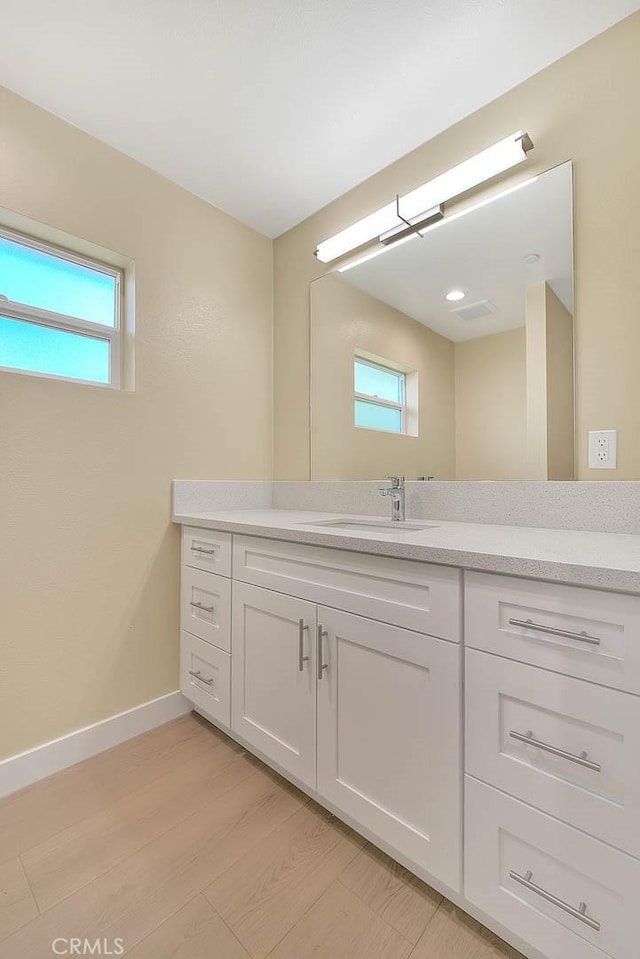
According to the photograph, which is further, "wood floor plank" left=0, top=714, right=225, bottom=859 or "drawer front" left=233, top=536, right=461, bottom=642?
"wood floor plank" left=0, top=714, right=225, bottom=859

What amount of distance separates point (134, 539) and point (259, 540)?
0.64 metres

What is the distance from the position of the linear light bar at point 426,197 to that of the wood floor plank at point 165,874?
2.17 meters

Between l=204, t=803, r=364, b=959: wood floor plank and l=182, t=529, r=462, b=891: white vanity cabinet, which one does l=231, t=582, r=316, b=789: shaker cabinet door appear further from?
l=204, t=803, r=364, b=959: wood floor plank

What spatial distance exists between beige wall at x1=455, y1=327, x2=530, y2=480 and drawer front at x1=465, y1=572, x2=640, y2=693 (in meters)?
0.71

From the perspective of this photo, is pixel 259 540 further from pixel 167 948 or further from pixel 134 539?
pixel 167 948

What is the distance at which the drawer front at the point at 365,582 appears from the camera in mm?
979

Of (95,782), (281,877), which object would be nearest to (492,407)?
(281,877)

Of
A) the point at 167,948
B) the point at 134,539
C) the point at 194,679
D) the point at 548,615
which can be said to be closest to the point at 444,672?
the point at 548,615

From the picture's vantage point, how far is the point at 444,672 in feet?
3.18

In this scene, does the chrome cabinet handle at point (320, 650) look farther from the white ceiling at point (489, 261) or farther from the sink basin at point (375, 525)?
the white ceiling at point (489, 261)

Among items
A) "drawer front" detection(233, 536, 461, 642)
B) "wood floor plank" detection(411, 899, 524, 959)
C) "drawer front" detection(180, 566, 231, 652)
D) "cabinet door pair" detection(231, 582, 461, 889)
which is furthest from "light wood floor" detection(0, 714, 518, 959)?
"drawer front" detection(233, 536, 461, 642)

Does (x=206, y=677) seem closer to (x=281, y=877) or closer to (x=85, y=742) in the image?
(x=85, y=742)

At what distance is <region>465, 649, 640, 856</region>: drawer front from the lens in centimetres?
75
